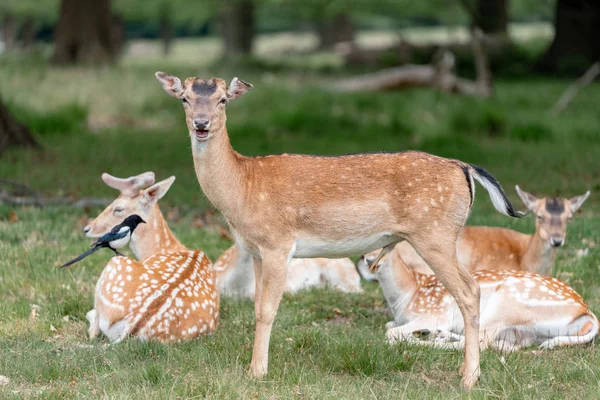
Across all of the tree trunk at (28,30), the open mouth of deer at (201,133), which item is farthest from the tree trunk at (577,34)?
the tree trunk at (28,30)

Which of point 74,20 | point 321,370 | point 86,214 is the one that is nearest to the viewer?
point 321,370

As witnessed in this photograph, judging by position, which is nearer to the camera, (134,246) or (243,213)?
(243,213)

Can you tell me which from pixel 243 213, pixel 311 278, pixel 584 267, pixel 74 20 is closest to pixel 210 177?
pixel 243 213

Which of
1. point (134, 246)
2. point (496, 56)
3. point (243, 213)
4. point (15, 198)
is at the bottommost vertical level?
point (496, 56)

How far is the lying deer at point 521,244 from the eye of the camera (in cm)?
765

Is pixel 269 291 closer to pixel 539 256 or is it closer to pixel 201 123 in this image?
pixel 201 123

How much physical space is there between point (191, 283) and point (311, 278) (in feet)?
6.19

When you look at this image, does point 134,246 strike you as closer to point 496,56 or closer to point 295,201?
point 295,201

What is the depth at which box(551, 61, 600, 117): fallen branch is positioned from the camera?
17050mm

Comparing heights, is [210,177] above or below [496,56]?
above

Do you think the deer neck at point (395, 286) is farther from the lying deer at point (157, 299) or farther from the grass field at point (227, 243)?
the lying deer at point (157, 299)

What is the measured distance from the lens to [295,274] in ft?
25.4

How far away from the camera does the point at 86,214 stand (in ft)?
30.7

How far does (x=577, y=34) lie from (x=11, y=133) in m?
14.3
